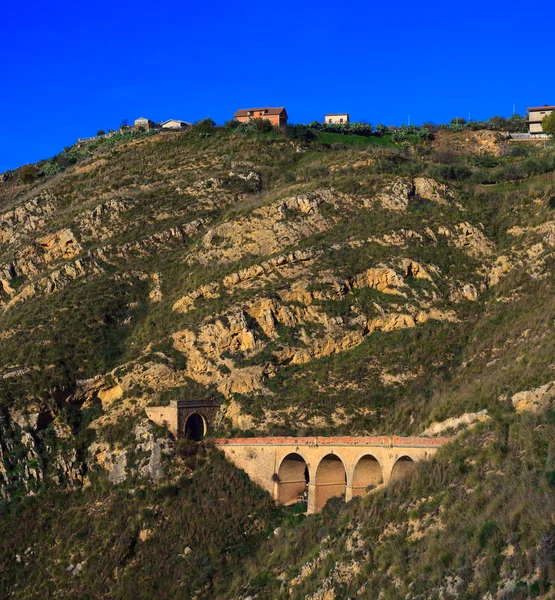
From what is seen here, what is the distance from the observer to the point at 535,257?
65.8 m

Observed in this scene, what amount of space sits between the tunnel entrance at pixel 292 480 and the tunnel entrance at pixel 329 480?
214cm

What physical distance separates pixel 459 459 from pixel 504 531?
7.77 m

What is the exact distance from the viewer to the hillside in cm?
4150

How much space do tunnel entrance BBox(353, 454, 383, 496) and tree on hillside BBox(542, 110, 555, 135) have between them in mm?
63576

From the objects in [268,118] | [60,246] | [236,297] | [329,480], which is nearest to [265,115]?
[268,118]

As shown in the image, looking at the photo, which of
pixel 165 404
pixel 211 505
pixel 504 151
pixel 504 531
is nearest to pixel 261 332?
pixel 165 404

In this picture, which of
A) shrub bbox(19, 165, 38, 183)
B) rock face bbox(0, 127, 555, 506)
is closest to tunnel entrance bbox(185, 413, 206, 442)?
rock face bbox(0, 127, 555, 506)

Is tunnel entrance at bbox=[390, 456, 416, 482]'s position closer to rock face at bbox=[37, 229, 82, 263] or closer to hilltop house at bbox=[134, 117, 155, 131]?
rock face at bbox=[37, 229, 82, 263]

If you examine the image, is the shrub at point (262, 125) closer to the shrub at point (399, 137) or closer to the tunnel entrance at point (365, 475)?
the shrub at point (399, 137)

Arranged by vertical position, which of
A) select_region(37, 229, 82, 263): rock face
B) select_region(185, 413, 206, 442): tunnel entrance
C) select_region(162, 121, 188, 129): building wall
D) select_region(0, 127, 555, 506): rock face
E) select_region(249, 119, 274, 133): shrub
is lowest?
select_region(185, 413, 206, 442): tunnel entrance

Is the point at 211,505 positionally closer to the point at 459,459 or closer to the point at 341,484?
the point at 341,484

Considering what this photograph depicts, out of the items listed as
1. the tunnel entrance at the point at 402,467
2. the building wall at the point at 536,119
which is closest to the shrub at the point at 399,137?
the building wall at the point at 536,119

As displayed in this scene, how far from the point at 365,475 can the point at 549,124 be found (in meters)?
64.1

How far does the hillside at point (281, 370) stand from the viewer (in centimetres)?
4150
